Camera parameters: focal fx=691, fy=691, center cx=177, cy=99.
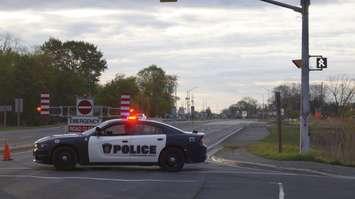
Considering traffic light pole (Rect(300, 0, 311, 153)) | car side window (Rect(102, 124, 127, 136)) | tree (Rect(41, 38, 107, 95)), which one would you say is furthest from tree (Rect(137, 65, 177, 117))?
car side window (Rect(102, 124, 127, 136))

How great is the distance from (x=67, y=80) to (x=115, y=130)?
76.0 m

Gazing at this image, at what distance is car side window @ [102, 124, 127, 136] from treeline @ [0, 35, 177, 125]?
66379 millimetres

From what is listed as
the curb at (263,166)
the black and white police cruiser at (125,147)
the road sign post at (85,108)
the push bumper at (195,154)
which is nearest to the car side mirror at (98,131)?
the black and white police cruiser at (125,147)

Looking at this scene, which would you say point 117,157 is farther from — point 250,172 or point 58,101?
point 58,101

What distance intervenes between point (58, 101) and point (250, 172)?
7523cm

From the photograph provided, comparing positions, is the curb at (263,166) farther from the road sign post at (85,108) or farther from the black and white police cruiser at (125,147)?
the road sign post at (85,108)

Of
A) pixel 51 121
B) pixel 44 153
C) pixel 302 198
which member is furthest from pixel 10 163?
pixel 51 121

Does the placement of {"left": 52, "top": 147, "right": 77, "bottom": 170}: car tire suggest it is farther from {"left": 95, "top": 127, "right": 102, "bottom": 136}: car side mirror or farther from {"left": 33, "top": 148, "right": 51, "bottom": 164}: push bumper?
{"left": 95, "top": 127, "right": 102, "bottom": 136}: car side mirror

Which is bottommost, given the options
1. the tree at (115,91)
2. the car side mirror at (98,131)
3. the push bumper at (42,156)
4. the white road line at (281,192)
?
the white road line at (281,192)

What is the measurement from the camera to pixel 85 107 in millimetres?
29562

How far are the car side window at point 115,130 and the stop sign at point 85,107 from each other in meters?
8.96

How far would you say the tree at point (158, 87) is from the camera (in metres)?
147

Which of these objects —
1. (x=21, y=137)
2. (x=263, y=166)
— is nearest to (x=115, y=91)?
(x=21, y=137)

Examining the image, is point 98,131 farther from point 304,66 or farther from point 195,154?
point 304,66
